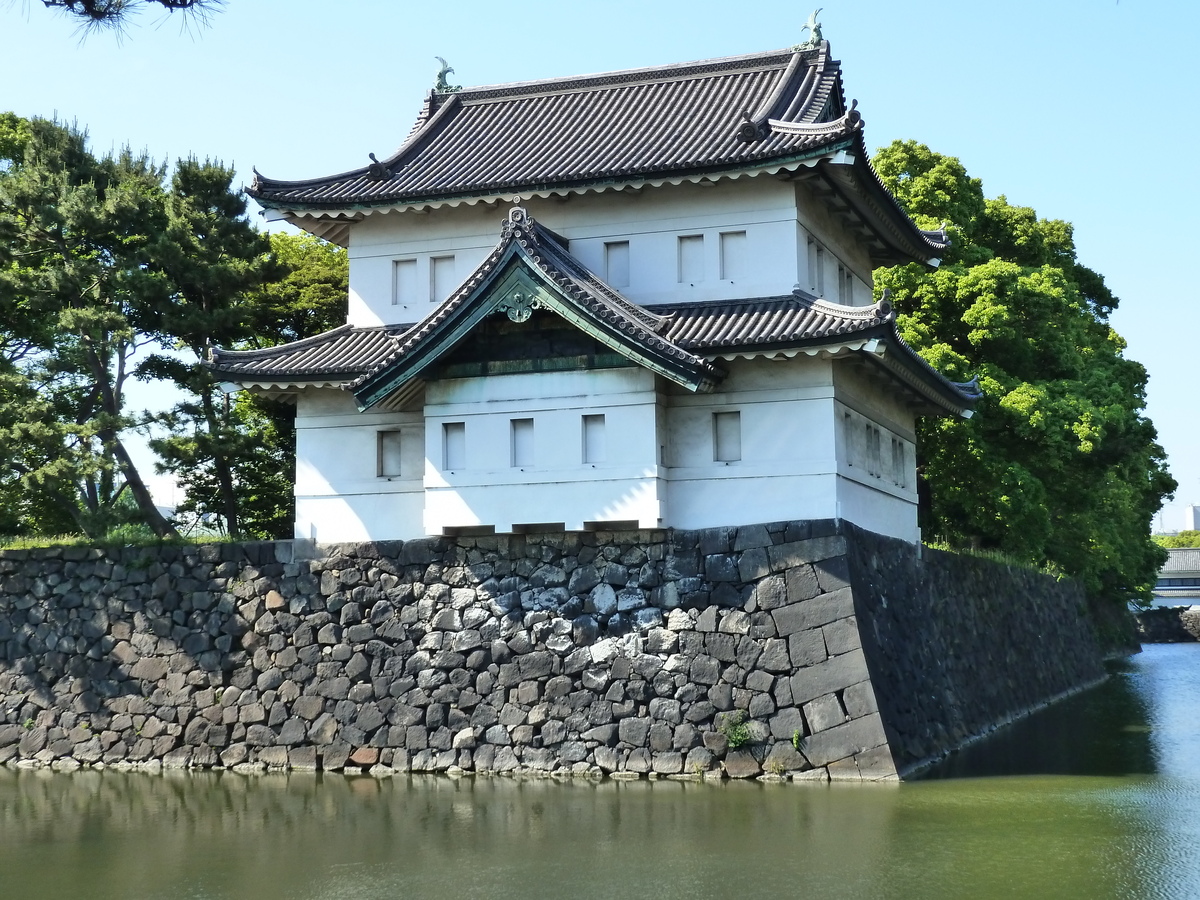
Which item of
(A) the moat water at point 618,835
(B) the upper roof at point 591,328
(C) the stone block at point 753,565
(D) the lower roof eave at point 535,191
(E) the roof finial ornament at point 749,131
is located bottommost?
(A) the moat water at point 618,835

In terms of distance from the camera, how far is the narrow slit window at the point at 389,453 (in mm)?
21125

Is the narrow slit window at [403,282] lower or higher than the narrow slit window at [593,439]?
higher

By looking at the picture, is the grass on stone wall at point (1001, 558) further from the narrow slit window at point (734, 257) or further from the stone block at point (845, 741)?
the stone block at point (845, 741)

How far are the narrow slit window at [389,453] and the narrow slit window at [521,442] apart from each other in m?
2.34

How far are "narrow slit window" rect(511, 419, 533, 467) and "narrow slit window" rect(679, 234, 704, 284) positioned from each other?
3.37 metres

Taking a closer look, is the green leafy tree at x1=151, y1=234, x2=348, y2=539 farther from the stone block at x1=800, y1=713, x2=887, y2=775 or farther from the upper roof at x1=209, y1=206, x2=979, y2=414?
the stone block at x1=800, y1=713, x2=887, y2=775

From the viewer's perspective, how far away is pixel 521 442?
64.7 feet

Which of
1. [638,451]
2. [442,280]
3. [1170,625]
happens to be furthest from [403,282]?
[1170,625]

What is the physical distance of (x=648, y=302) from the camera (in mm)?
20859

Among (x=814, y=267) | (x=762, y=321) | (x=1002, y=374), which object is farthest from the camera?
(x=1002, y=374)

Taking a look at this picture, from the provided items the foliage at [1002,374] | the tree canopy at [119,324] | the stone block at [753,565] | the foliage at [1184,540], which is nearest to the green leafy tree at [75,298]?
the tree canopy at [119,324]

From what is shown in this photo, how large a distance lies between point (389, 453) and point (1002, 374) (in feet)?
54.0

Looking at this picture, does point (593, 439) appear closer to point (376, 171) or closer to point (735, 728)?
point (735, 728)

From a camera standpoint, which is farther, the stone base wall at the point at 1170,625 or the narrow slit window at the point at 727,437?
the stone base wall at the point at 1170,625
